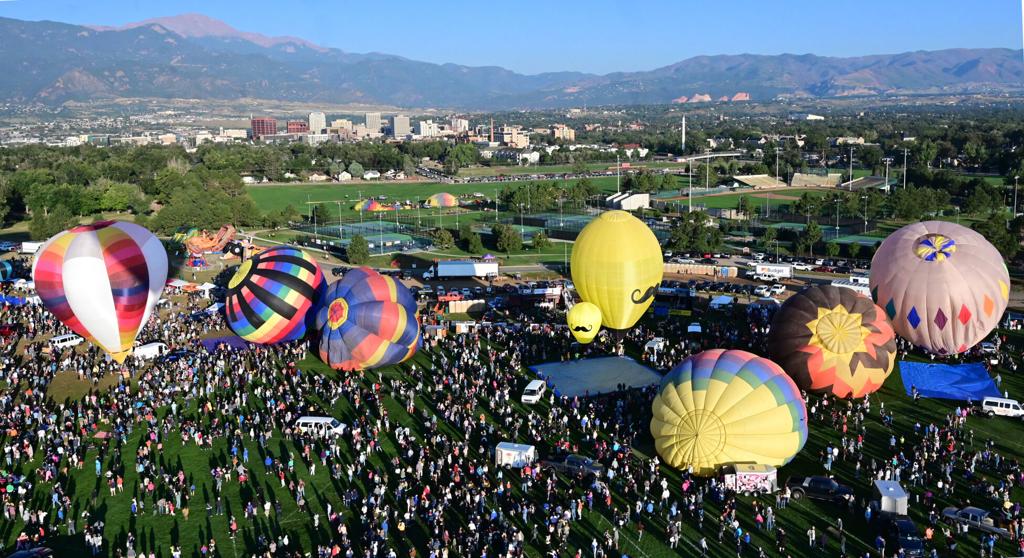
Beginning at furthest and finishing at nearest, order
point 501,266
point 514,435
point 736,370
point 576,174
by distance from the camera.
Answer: point 576,174 → point 501,266 → point 514,435 → point 736,370

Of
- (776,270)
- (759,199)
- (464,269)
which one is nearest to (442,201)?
(759,199)

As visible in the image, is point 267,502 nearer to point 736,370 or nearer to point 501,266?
point 736,370

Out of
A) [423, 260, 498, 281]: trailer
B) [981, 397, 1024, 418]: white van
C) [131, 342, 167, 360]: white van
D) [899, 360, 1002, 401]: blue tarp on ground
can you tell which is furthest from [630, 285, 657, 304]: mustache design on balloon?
[131, 342, 167, 360]: white van

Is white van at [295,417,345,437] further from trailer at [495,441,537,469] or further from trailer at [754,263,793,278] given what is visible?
trailer at [754,263,793,278]

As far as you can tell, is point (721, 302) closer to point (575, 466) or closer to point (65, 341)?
point (575, 466)

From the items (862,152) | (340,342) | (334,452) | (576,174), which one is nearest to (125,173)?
(576,174)

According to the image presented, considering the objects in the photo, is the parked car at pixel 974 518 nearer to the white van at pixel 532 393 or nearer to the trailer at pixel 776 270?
the white van at pixel 532 393

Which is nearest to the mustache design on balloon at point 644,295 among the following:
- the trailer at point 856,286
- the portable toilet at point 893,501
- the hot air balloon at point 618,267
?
the hot air balloon at point 618,267
